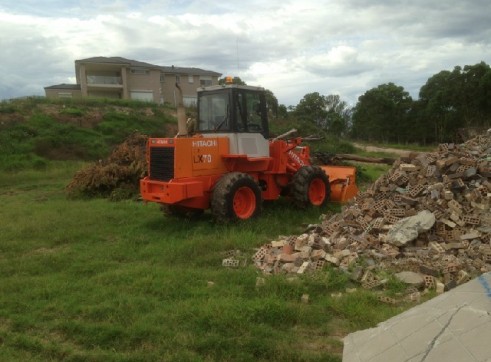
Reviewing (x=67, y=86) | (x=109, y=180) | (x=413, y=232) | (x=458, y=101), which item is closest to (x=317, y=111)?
(x=458, y=101)

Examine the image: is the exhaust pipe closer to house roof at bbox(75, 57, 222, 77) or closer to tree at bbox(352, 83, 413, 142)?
house roof at bbox(75, 57, 222, 77)

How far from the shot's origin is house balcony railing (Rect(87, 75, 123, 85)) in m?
46.7

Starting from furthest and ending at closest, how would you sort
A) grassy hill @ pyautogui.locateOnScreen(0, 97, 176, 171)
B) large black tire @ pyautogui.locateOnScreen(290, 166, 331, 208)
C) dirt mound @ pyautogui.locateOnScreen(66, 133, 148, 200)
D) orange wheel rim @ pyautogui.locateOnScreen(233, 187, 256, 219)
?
grassy hill @ pyautogui.locateOnScreen(0, 97, 176, 171)
dirt mound @ pyautogui.locateOnScreen(66, 133, 148, 200)
large black tire @ pyautogui.locateOnScreen(290, 166, 331, 208)
orange wheel rim @ pyautogui.locateOnScreen(233, 187, 256, 219)

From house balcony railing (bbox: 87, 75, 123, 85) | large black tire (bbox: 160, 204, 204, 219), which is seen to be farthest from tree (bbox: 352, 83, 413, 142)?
large black tire (bbox: 160, 204, 204, 219)

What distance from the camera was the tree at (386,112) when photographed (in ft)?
160

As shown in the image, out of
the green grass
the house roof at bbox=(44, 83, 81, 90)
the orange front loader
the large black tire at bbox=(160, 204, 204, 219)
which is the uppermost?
the house roof at bbox=(44, 83, 81, 90)

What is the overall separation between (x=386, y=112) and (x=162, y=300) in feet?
155

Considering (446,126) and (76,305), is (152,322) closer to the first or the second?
(76,305)

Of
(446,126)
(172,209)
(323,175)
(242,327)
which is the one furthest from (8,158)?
(446,126)

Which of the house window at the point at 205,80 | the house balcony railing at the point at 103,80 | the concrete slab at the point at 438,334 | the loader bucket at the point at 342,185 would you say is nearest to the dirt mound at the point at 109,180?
the loader bucket at the point at 342,185

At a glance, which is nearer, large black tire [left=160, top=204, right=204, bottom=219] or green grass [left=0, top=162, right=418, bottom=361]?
green grass [left=0, top=162, right=418, bottom=361]

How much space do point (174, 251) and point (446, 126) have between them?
123 feet

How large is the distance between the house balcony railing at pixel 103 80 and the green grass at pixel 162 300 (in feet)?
129

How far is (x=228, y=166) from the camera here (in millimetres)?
10023
